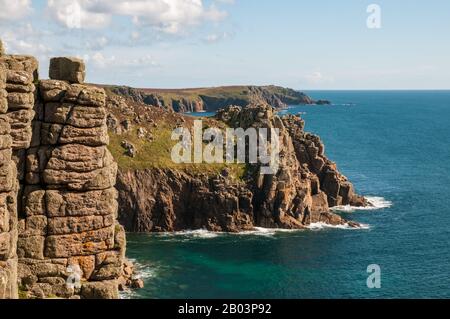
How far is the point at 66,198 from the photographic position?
1812 inches

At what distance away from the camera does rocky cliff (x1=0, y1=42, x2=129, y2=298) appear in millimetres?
44875

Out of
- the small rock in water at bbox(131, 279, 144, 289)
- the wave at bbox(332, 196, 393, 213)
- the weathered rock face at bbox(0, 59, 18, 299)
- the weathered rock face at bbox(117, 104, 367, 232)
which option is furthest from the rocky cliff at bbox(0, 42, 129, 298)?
the wave at bbox(332, 196, 393, 213)

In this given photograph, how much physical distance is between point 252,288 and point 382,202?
89.3m

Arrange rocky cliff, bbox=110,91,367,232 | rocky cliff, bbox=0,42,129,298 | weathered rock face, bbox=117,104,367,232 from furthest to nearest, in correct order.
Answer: rocky cliff, bbox=110,91,367,232, weathered rock face, bbox=117,104,367,232, rocky cliff, bbox=0,42,129,298

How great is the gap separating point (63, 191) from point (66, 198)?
2.25 feet

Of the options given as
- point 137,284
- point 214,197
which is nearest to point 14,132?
point 137,284

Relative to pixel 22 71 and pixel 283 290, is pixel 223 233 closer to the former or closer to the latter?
pixel 283 290

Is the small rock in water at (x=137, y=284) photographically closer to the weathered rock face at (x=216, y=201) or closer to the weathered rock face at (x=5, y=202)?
the weathered rock face at (x=216, y=201)

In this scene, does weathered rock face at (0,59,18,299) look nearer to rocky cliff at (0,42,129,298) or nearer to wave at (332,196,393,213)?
rocky cliff at (0,42,129,298)

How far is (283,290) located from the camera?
110 meters

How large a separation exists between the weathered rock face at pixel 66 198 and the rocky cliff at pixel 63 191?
0.26ft

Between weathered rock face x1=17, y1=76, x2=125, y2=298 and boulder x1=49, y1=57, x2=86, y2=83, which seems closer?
weathered rock face x1=17, y1=76, x2=125, y2=298

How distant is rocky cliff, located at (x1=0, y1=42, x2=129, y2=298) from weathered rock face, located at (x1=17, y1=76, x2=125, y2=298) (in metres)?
0.08
